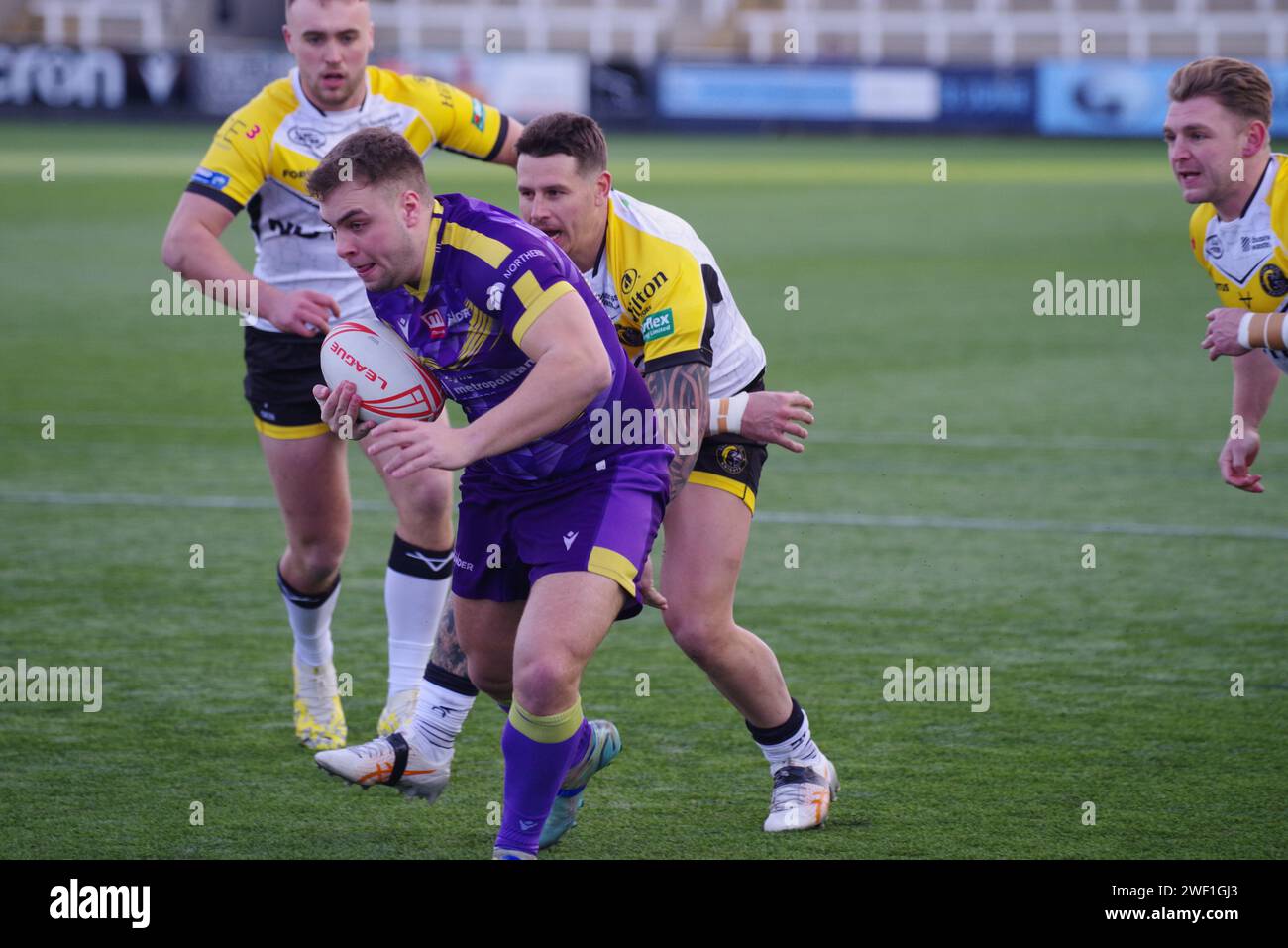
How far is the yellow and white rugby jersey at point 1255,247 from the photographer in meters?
5.60

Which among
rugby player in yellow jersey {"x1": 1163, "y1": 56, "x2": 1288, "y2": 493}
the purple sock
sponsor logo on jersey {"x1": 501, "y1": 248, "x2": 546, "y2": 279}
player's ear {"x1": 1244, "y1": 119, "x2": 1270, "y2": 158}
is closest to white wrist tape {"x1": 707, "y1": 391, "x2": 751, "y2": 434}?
sponsor logo on jersey {"x1": 501, "y1": 248, "x2": 546, "y2": 279}

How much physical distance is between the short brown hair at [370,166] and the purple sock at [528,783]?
1440mm

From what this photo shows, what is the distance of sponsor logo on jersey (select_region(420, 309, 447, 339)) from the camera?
460 centimetres

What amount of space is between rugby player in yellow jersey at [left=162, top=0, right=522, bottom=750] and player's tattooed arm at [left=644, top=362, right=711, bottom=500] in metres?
1.31

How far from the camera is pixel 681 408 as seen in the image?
4.95 metres

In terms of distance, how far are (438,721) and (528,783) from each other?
2.88ft

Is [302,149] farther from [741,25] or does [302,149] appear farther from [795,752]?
[741,25]

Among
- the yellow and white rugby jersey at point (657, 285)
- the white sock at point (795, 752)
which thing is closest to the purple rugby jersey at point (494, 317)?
the yellow and white rugby jersey at point (657, 285)

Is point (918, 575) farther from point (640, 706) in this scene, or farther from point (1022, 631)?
point (640, 706)

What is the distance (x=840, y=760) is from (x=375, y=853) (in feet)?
5.43

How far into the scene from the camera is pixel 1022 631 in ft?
24.4

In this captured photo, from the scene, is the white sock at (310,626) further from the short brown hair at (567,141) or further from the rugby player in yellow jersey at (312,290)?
the short brown hair at (567,141)

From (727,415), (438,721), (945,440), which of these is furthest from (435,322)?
(945,440)
